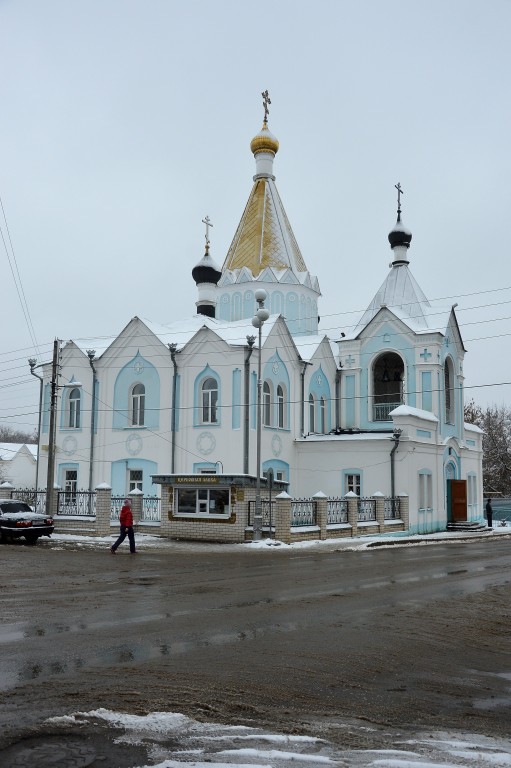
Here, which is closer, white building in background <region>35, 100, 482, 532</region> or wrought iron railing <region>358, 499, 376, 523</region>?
wrought iron railing <region>358, 499, 376, 523</region>

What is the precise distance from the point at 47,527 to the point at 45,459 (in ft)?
37.4

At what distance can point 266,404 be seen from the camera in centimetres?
3017

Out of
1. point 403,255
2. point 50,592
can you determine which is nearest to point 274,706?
point 50,592

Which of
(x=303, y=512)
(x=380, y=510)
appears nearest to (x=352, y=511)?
(x=380, y=510)

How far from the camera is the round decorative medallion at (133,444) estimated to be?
103 ft

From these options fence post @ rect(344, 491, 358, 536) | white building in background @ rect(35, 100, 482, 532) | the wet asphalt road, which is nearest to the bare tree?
white building in background @ rect(35, 100, 482, 532)

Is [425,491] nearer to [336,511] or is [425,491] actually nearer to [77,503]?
[336,511]

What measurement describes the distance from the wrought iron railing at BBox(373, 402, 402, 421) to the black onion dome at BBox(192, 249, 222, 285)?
10.6 meters

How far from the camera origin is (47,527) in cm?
2366

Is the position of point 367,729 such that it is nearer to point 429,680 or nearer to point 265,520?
point 429,680

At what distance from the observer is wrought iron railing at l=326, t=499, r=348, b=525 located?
25.9m

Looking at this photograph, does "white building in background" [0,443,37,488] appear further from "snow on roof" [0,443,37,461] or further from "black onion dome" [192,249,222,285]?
"black onion dome" [192,249,222,285]

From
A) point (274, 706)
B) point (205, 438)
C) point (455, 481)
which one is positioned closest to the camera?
point (274, 706)

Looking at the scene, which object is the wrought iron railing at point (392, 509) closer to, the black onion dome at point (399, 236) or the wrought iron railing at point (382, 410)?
the wrought iron railing at point (382, 410)
